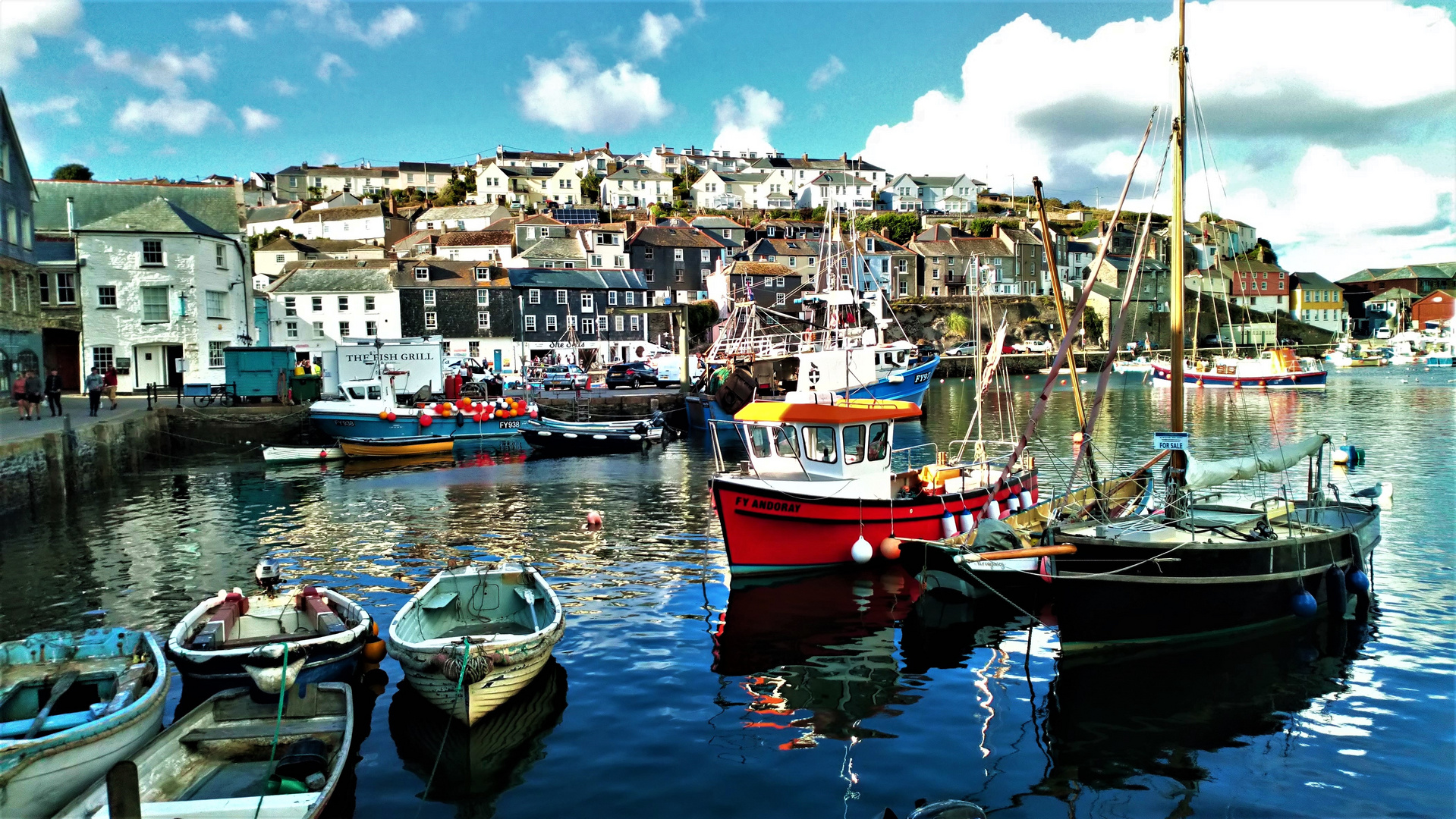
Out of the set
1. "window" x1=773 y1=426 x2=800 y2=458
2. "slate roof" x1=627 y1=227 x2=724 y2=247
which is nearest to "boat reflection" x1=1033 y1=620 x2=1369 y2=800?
"window" x1=773 y1=426 x2=800 y2=458

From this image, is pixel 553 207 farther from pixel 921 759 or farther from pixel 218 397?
pixel 921 759

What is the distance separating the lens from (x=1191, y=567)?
13352 mm

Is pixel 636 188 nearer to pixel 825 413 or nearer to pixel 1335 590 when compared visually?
pixel 825 413

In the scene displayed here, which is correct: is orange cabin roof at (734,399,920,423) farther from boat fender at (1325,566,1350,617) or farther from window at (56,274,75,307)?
window at (56,274,75,307)

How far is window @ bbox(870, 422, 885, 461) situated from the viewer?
1959 centimetres

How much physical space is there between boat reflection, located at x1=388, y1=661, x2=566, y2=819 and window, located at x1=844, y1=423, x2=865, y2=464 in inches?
340

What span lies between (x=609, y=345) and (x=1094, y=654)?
231 feet

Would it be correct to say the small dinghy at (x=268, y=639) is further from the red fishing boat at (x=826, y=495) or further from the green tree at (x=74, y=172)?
the green tree at (x=74, y=172)

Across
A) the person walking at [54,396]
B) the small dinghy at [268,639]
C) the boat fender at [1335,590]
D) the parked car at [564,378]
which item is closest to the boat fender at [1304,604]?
the boat fender at [1335,590]

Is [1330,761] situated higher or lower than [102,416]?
lower

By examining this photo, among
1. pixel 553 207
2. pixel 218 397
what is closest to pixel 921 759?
pixel 218 397

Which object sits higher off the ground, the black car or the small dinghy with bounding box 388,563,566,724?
the black car

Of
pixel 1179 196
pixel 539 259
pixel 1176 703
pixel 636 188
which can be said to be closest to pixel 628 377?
pixel 539 259

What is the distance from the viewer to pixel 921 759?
10.8m
